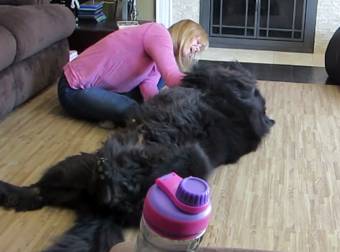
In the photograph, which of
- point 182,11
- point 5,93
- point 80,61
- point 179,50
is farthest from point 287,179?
point 182,11

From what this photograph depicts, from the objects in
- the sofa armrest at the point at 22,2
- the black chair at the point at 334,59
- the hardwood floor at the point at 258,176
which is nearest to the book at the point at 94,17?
the sofa armrest at the point at 22,2

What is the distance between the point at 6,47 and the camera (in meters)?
2.70

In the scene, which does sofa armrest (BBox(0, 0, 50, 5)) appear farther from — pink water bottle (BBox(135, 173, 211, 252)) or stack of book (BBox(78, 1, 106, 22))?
pink water bottle (BBox(135, 173, 211, 252))

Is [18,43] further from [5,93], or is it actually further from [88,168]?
[88,168]

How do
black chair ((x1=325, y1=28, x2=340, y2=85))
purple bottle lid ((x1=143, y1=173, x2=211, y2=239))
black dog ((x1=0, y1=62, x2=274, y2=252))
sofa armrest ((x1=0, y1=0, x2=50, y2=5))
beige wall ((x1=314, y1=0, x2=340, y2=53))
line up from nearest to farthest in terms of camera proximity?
purple bottle lid ((x1=143, y1=173, x2=211, y2=239))
black dog ((x1=0, y1=62, x2=274, y2=252))
sofa armrest ((x1=0, y1=0, x2=50, y2=5))
black chair ((x1=325, y1=28, x2=340, y2=85))
beige wall ((x1=314, y1=0, x2=340, y2=53))

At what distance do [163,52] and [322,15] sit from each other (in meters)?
2.26

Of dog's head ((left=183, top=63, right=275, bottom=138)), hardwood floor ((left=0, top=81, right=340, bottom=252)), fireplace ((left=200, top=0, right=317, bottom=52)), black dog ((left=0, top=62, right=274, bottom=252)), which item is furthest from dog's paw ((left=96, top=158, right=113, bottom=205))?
fireplace ((left=200, top=0, right=317, bottom=52))

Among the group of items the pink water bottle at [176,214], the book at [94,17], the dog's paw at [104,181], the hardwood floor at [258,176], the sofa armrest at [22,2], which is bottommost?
the hardwood floor at [258,176]

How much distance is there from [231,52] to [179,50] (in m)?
1.79

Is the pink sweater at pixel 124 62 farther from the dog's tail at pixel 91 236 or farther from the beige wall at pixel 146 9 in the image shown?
the beige wall at pixel 146 9

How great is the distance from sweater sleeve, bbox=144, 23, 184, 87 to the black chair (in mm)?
1386

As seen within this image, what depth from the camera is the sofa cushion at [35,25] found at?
9.46 ft

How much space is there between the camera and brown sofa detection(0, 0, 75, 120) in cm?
279

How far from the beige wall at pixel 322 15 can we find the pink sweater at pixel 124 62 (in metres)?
1.81
